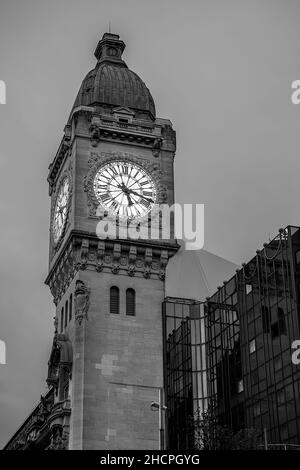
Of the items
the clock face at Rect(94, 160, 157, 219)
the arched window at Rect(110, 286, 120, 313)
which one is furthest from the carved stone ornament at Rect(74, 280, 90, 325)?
the clock face at Rect(94, 160, 157, 219)

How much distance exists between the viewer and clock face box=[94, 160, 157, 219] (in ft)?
279

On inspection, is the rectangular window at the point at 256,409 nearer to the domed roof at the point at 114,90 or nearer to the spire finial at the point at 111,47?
the domed roof at the point at 114,90

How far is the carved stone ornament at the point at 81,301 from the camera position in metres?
80.1

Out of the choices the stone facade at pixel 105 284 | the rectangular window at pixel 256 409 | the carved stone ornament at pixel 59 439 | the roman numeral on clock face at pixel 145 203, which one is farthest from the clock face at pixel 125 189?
the rectangular window at pixel 256 409

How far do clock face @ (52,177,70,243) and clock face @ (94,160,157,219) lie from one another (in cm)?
358

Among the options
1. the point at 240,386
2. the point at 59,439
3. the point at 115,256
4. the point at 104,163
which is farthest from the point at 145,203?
the point at 59,439

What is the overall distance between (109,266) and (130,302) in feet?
11.8

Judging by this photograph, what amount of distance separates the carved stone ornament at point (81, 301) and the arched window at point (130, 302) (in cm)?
359

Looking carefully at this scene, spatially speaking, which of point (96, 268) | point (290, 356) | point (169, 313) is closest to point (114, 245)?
point (96, 268)

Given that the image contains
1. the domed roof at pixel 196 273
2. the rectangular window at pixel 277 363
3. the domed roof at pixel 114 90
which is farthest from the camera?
the domed roof at pixel 196 273

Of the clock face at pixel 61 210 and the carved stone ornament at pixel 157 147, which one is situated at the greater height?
the carved stone ornament at pixel 157 147

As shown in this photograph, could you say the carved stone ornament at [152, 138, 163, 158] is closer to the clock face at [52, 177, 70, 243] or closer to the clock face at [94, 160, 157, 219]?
the clock face at [94, 160, 157, 219]

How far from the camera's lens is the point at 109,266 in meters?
83.2
